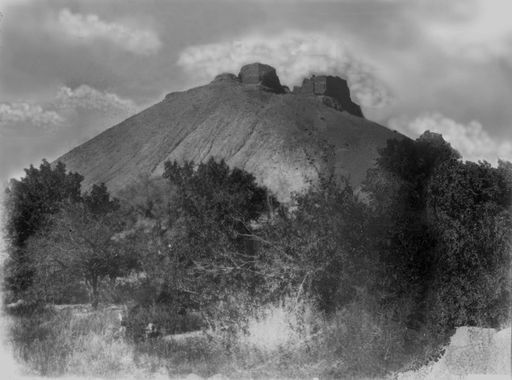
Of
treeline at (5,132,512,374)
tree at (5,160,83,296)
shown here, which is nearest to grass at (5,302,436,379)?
treeline at (5,132,512,374)

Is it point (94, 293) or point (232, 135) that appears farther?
point (232, 135)

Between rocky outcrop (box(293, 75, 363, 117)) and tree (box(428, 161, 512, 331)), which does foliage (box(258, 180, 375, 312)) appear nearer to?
tree (box(428, 161, 512, 331))

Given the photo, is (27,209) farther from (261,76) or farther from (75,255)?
(261,76)

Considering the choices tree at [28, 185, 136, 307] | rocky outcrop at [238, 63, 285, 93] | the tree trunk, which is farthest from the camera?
rocky outcrop at [238, 63, 285, 93]

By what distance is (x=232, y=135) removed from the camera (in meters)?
105

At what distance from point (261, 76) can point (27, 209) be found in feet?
370

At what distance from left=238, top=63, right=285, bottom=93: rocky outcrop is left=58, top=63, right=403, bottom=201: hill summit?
311 millimetres

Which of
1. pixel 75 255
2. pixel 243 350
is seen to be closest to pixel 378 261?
pixel 243 350

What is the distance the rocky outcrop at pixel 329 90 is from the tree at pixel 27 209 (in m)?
104

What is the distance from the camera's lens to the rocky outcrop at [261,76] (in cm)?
13025

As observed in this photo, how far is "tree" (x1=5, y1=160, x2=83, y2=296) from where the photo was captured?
1673 cm

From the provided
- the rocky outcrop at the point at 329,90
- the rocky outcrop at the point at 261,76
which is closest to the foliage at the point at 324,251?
the rocky outcrop at the point at 329,90

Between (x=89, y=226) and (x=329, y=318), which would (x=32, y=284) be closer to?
(x=89, y=226)

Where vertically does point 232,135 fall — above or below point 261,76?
→ below
